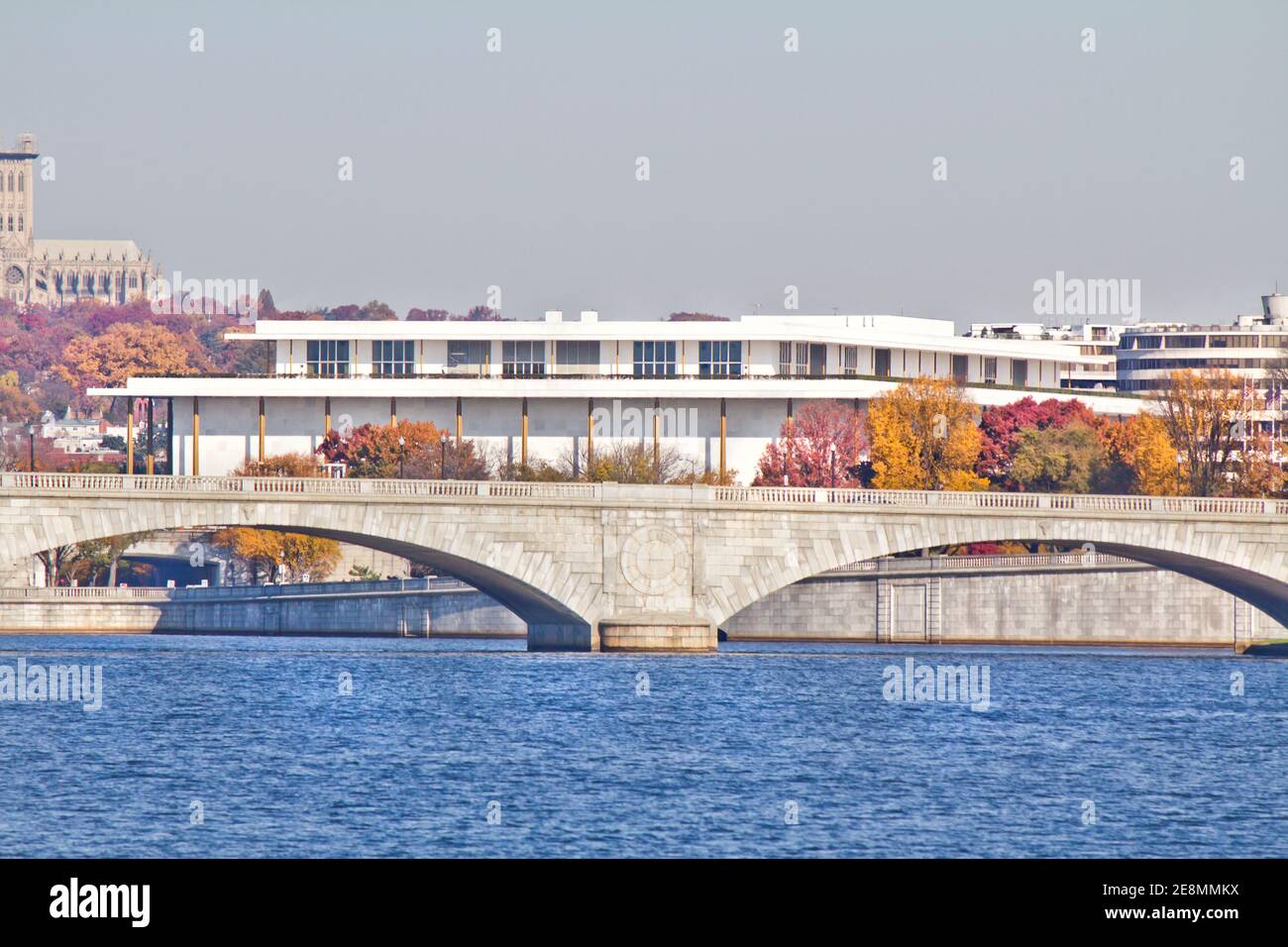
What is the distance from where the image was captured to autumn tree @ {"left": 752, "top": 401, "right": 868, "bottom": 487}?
117 m

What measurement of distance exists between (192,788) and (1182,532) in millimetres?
43834

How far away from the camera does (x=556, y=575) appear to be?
8088 cm

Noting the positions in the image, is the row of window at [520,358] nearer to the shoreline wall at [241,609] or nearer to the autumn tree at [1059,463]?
the autumn tree at [1059,463]

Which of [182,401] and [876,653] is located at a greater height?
[182,401]

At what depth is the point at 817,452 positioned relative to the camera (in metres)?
118

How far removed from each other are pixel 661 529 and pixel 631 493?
1562 mm

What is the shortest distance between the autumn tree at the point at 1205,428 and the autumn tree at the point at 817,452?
14.9 m

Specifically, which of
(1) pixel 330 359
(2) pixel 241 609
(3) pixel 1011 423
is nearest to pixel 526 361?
(1) pixel 330 359

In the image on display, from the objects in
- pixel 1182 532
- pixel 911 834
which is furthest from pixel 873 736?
pixel 1182 532

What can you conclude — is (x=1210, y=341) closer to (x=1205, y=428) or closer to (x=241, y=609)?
(x=1205, y=428)

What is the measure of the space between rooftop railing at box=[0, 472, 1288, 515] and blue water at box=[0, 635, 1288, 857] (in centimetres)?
562

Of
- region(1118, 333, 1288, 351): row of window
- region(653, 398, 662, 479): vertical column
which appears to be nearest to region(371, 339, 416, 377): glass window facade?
region(653, 398, 662, 479): vertical column

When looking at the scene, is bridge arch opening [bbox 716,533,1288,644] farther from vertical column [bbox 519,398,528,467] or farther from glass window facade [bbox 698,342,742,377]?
vertical column [bbox 519,398,528,467]
